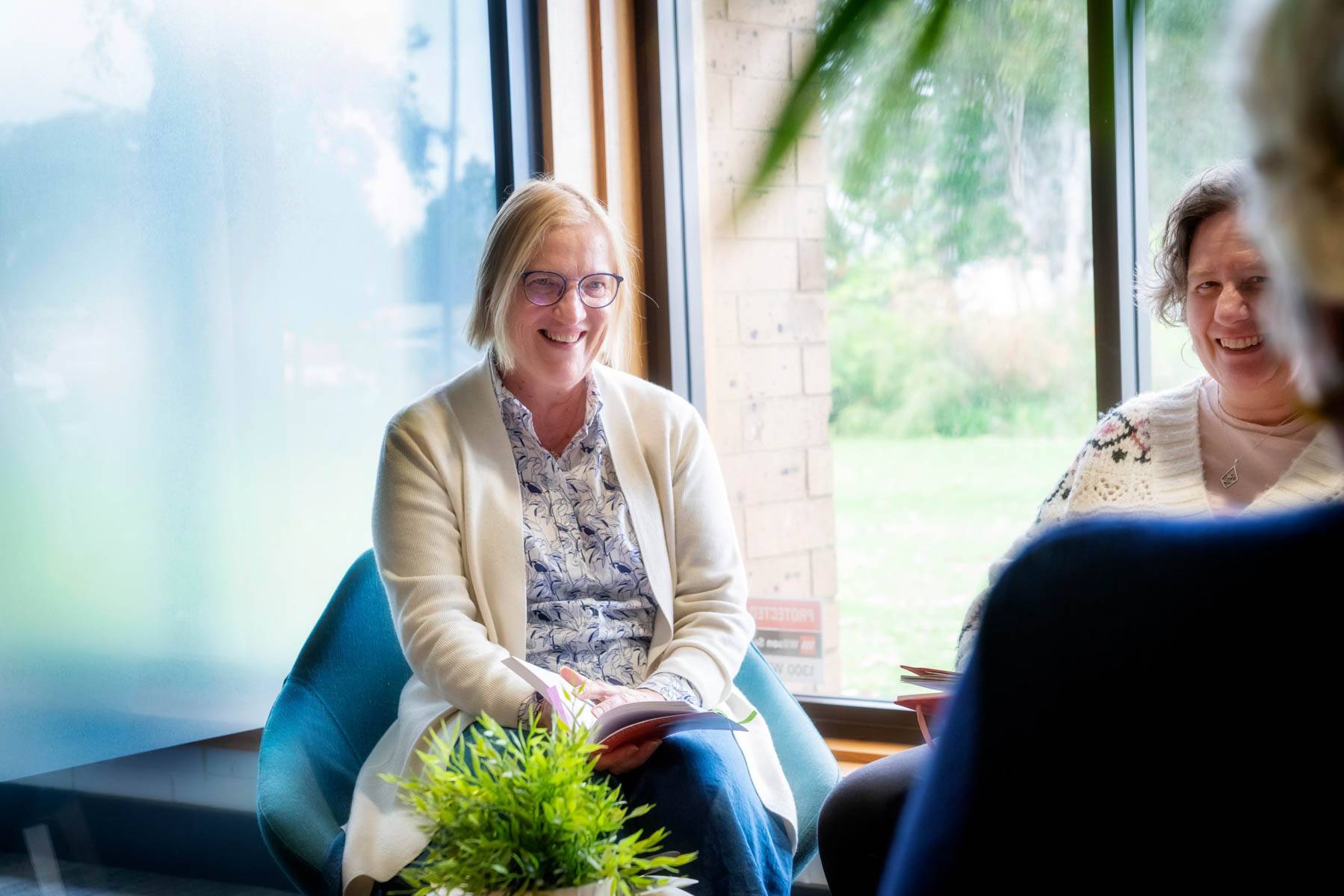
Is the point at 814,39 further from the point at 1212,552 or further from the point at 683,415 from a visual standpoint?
the point at 683,415

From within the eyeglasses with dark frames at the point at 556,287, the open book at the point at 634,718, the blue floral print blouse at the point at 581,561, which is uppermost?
the eyeglasses with dark frames at the point at 556,287

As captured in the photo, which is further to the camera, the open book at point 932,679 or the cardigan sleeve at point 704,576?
the cardigan sleeve at point 704,576

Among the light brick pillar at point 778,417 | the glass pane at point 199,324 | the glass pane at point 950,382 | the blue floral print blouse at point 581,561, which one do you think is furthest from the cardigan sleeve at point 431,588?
the light brick pillar at point 778,417

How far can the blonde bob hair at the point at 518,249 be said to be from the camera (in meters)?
2.07

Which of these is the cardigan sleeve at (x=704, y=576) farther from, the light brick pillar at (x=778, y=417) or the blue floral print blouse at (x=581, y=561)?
the light brick pillar at (x=778, y=417)

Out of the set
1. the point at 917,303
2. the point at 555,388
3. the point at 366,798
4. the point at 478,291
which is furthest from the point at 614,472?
the point at 917,303

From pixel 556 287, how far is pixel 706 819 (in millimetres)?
954

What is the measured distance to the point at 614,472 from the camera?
2.07 m

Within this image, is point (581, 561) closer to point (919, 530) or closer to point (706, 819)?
point (706, 819)

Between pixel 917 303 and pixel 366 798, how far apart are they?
1634mm

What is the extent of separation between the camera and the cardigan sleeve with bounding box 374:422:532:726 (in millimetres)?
1795

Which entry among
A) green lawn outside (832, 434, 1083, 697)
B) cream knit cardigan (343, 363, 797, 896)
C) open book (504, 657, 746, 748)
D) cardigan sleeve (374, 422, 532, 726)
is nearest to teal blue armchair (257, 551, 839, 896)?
cream knit cardigan (343, 363, 797, 896)

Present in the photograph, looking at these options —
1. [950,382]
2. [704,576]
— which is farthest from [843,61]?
[950,382]

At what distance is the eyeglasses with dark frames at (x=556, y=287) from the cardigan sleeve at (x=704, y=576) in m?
0.28
